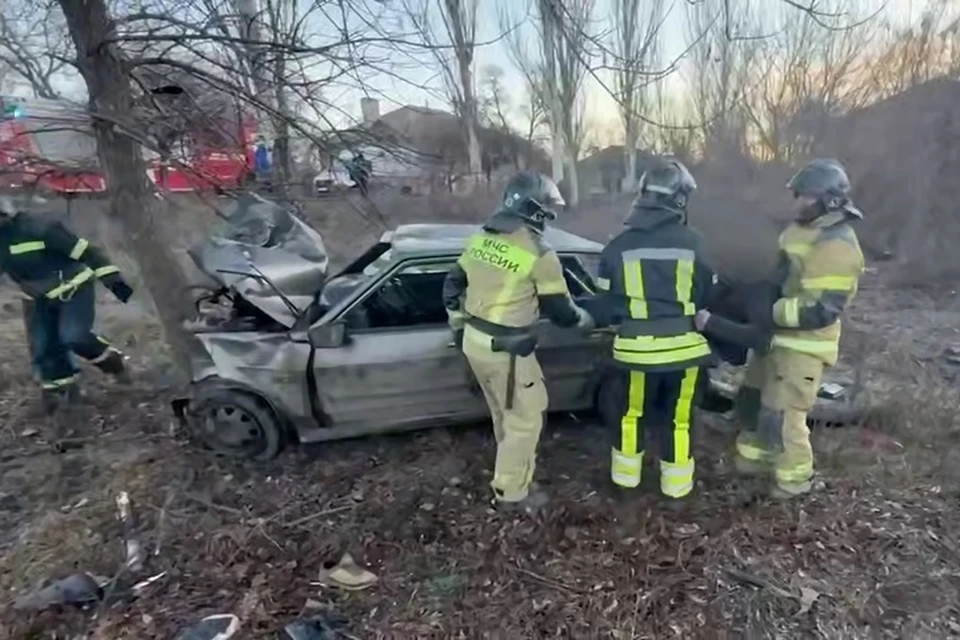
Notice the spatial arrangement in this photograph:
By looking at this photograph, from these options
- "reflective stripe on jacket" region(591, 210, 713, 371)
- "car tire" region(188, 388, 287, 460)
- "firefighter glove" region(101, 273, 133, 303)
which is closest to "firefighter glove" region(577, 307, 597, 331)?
"reflective stripe on jacket" region(591, 210, 713, 371)

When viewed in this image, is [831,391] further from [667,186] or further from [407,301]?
[407,301]

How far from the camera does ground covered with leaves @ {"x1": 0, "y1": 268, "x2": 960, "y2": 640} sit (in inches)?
111

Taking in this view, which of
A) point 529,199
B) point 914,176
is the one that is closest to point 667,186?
point 529,199

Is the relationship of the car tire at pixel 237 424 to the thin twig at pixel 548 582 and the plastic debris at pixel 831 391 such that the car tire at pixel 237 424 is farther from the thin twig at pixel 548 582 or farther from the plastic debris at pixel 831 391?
the plastic debris at pixel 831 391

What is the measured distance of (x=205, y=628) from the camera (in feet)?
8.92

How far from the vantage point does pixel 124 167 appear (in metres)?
4.92

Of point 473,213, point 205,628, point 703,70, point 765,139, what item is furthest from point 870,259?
point 205,628

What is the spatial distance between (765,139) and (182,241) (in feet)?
41.6

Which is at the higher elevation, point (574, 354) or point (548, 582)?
point (574, 354)

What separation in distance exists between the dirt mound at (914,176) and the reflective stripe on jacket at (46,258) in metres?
10.5

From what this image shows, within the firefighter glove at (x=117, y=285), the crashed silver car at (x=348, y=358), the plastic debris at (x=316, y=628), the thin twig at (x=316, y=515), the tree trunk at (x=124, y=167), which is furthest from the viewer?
the firefighter glove at (x=117, y=285)

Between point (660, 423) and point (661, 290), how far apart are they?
0.70 metres

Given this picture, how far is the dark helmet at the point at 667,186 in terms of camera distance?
3.13 meters

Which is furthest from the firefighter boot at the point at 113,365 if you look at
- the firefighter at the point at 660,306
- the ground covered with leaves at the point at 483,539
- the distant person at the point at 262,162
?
the firefighter at the point at 660,306
